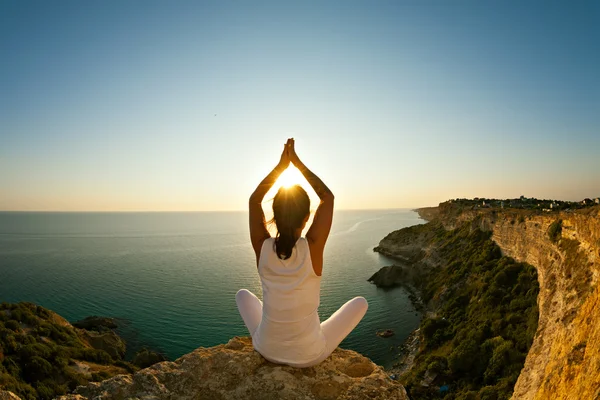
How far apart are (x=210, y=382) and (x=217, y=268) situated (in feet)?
241

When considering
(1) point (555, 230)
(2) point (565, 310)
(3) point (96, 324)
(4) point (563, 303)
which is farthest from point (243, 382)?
(3) point (96, 324)

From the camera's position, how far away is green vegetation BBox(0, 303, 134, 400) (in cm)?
2198

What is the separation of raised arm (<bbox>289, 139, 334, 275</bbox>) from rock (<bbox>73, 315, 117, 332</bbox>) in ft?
145

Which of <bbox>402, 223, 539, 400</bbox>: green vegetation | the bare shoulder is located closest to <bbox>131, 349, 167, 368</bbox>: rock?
<bbox>402, 223, 539, 400</bbox>: green vegetation

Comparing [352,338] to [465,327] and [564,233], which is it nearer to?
[465,327]

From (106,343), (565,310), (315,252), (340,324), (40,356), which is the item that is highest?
(315,252)

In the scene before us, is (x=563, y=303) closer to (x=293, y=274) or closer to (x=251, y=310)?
(x=251, y=310)

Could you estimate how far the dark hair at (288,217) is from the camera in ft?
11.6

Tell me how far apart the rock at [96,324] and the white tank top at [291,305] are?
143 ft

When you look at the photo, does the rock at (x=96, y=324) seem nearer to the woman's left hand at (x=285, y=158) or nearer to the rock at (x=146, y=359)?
the rock at (x=146, y=359)

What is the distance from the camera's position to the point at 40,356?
24.7m

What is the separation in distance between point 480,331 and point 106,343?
106 ft

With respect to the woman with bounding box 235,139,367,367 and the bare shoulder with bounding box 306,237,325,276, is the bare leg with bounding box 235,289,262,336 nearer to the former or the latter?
the woman with bounding box 235,139,367,367

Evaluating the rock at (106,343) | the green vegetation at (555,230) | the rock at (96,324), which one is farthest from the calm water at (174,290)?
the green vegetation at (555,230)
